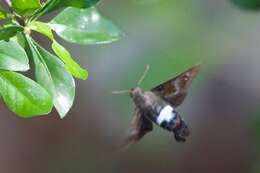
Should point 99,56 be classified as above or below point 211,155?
above

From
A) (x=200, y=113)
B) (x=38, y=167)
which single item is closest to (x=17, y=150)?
(x=38, y=167)

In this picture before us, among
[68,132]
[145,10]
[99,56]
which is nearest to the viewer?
[145,10]

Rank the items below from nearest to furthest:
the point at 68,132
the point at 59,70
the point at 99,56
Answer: the point at 59,70, the point at 99,56, the point at 68,132

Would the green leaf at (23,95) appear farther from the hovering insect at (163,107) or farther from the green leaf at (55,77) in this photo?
the hovering insect at (163,107)

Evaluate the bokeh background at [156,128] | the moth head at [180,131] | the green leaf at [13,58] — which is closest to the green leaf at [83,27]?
the green leaf at [13,58]

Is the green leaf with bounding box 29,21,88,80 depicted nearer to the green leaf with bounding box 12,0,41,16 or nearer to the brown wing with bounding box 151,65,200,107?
the green leaf with bounding box 12,0,41,16

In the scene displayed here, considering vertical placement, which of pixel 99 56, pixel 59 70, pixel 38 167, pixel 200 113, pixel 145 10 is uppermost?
pixel 59 70

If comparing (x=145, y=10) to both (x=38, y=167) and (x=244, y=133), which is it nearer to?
(x=244, y=133)
